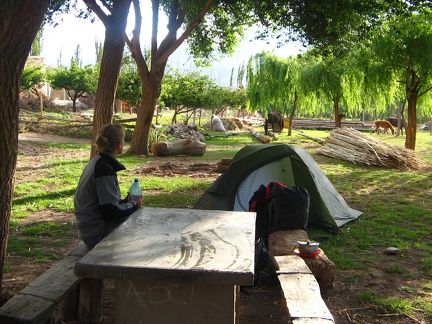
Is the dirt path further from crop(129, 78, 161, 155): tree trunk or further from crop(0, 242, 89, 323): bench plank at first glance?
crop(0, 242, 89, 323): bench plank

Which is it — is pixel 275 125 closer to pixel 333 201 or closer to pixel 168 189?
pixel 168 189

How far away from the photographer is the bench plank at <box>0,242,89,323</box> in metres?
3.05

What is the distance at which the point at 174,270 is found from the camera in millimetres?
2941

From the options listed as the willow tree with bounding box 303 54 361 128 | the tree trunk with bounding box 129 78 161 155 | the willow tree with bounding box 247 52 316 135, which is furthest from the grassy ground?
the willow tree with bounding box 247 52 316 135

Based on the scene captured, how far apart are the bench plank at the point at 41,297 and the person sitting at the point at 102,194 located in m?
0.37

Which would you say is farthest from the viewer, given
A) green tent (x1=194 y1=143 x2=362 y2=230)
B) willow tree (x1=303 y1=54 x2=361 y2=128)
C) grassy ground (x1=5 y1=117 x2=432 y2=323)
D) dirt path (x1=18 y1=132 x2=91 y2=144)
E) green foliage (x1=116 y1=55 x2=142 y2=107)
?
willow tree (x1=303 y1=54 x2=361 y2=128)

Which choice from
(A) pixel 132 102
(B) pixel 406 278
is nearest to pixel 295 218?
(B) pixel 406 278

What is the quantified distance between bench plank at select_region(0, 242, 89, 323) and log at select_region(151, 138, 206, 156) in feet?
42.5

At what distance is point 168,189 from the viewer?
10.5 meters

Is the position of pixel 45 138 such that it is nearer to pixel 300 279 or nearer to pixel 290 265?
pixel 290 265

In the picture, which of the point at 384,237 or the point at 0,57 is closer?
the point at 0,57

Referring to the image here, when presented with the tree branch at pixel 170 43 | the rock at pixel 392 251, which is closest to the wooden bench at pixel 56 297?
the rock at pixel 392 251

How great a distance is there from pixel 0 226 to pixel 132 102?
21.1 meters

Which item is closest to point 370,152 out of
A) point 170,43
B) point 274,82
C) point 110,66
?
point 170,43
